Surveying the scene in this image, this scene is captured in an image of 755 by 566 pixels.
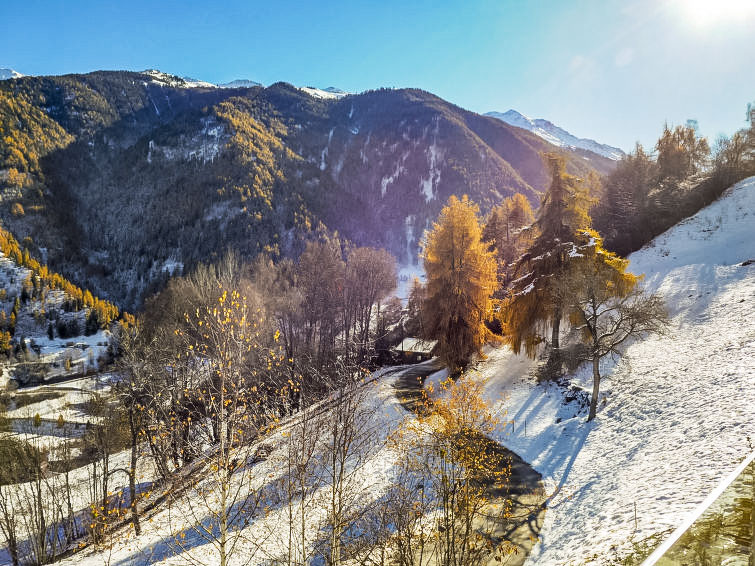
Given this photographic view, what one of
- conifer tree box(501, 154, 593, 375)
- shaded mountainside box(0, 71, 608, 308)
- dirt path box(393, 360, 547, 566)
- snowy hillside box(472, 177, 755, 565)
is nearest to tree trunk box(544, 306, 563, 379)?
conifer tree box(501, 154, 593, 375)

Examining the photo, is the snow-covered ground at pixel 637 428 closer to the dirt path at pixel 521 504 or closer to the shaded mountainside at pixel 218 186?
the dirt path at pixel 521 504

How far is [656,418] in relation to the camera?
12742 millimetres

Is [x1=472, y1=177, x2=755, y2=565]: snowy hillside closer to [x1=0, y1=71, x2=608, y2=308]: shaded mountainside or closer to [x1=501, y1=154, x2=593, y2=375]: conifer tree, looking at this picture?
[x1=501, y1=154, x2=593, y2=375]: conifer tree

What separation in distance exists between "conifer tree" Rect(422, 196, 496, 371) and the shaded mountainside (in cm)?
9968

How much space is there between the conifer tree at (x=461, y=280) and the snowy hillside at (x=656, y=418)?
135 inches

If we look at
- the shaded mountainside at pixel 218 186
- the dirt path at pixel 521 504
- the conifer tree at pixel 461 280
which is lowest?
the dirt path at pixel 521 504

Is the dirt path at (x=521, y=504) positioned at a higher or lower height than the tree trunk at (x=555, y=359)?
lower

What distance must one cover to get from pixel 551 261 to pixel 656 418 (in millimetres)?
9656

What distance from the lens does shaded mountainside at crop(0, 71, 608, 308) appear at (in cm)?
12825

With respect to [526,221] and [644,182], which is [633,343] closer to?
[526,221]

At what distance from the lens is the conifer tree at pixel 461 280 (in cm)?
2164

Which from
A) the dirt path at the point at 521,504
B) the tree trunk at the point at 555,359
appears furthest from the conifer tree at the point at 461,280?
the dirt path at the point at 521,504

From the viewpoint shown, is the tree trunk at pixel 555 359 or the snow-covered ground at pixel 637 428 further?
the tree trunk at pixel 555 359

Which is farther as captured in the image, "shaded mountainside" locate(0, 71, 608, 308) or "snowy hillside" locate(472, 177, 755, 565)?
"shaded mountainside" locate(0, 71, 608, 308)
